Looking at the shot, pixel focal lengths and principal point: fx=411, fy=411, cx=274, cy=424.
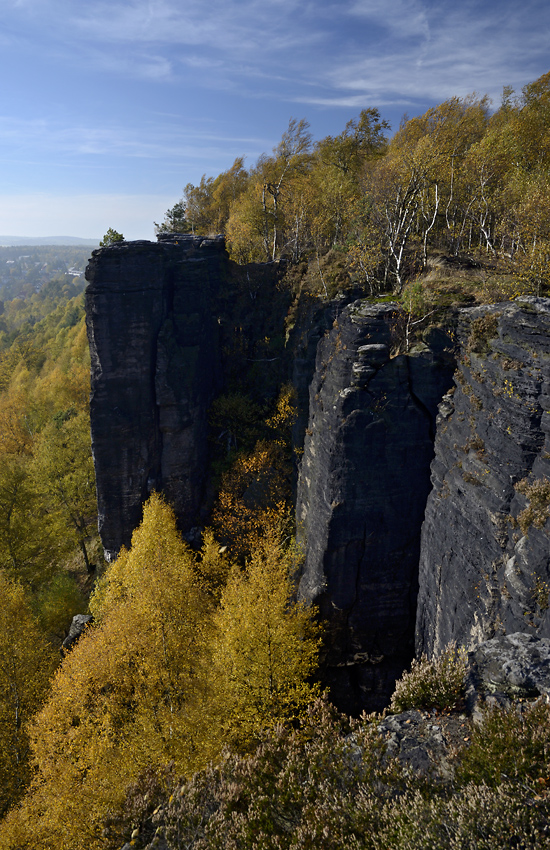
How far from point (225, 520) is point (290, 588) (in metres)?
9.71

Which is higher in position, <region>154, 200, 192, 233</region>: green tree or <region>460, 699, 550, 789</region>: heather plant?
<region>154, 200, 192, 233</region>: green tree

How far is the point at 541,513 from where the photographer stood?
11.6 meters

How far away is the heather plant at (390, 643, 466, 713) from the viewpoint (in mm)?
9031

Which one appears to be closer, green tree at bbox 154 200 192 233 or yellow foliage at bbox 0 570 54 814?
yellow foliage at bbox 0 570 54 814

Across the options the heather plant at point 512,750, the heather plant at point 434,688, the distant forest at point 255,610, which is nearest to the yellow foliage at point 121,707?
the distant forest at point 255,610

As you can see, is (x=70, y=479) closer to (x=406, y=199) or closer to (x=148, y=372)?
(x=148, y=372)

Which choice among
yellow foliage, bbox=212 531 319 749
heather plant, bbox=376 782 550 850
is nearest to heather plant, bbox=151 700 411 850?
heather plant, bbox=376 782 550 850

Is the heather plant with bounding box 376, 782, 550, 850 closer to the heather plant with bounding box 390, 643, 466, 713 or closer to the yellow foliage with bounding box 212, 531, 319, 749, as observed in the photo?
the heather plant with bounding box 390, 643, 466, 713

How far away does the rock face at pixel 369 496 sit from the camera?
722 inches

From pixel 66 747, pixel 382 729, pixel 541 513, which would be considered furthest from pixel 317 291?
pixel 66 747

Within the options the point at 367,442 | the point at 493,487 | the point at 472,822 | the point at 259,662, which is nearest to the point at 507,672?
the point at 472,822

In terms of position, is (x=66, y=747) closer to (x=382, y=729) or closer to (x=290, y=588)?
(x=290, y=588)

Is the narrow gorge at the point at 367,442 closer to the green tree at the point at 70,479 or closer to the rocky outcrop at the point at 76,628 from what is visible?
the rocky outcrop at the point at 76,628

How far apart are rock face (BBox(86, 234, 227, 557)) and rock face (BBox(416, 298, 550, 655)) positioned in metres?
21.4
